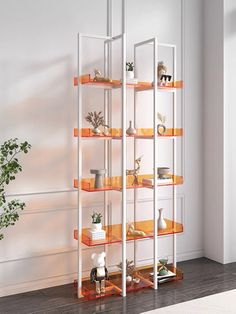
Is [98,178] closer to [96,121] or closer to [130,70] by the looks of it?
[96,121]

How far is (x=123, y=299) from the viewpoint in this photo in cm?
339

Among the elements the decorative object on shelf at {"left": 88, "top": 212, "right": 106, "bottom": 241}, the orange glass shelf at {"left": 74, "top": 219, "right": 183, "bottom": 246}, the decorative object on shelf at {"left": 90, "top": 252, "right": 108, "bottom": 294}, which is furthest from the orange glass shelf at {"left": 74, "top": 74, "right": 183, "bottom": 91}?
the decorative object on shelf at {"left": 90, "top": 252, "right": 108, "bottom": 294}

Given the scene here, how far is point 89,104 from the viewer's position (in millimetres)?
3766

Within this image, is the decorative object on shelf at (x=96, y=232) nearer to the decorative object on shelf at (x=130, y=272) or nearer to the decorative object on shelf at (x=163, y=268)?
the decorative object on shelf at (x=130, y=272)

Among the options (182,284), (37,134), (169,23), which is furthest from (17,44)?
(182,284)

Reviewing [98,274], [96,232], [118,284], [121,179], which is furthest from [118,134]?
[118,284]

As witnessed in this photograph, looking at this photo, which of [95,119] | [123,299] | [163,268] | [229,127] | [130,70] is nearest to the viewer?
[123,299]

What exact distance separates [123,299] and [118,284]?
0.68 feet

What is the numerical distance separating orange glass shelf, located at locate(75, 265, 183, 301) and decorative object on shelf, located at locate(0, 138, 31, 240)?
0.83 meters

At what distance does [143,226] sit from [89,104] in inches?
46.7

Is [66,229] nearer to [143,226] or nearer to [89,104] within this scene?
[143,226]

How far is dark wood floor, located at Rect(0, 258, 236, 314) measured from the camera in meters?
3.21

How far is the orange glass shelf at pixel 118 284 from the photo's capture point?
344cm

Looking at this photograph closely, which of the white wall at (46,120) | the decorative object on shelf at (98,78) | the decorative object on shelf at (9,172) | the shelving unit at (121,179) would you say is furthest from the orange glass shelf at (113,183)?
the decorative object on shelf at (98,78)
